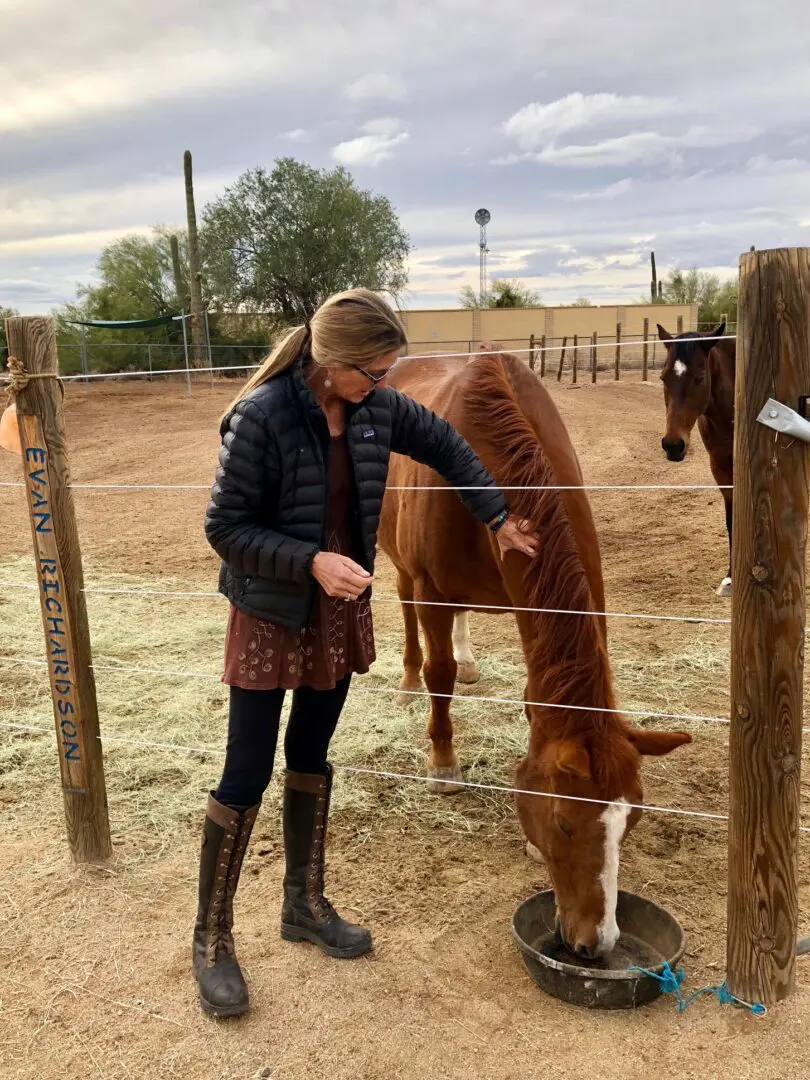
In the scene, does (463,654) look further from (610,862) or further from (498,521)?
(610,862)

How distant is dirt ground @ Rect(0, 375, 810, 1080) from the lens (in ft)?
6.96

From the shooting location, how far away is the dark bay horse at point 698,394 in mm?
6359

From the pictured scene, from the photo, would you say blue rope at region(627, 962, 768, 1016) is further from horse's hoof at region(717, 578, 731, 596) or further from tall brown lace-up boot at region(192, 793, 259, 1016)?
horse's hoof at region(717, 578, 731, 596)

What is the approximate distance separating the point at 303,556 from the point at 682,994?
1.63 metres

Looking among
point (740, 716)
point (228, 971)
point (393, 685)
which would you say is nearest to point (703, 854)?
point (740, 716)

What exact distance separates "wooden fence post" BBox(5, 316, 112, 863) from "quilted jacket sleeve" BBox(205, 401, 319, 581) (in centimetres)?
90

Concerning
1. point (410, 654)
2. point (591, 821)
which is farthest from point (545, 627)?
point (410, 654)

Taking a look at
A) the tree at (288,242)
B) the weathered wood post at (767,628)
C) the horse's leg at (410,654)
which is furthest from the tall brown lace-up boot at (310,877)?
the tree at (288,242)

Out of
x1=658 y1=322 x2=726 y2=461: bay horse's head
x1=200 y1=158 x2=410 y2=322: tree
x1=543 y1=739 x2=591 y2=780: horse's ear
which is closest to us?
x1=543 y1=739 x2=591 y2=780: horse's ear

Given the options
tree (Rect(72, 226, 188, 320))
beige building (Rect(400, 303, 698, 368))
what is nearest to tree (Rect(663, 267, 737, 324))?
beige building (Rect(400, 303, 698, 368))

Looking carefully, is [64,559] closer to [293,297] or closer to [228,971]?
[228,971]

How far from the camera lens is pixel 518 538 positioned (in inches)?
102

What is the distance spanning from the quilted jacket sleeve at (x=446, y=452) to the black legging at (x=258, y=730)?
2.30ft

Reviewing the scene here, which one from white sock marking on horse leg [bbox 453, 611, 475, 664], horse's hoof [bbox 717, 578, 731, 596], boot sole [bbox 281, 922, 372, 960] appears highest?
white sock marking on horse leg [bbox 453, 611, 475, 664]
